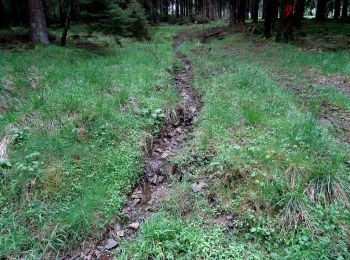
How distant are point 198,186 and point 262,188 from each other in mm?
979

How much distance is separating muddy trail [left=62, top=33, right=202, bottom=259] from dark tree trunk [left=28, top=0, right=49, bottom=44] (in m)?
7.42

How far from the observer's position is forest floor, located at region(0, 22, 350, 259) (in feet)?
11.1

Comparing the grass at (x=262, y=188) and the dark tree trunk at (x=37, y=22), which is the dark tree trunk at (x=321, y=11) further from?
the grass at (x=262, y=188)

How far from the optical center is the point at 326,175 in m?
3.67

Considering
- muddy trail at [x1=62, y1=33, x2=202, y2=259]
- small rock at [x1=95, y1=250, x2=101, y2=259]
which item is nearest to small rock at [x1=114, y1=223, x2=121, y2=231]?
muddy trail at [x1=62, y1=33, x2=202, y2=259]

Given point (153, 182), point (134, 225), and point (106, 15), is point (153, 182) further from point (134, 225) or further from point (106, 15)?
point (106, 15)

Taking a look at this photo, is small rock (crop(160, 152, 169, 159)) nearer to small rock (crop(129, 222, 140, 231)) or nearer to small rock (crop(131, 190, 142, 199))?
small rock (crop(131, 190, 142, 199))

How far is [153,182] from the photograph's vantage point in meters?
4.81

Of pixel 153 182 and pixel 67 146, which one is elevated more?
pixel 67 146

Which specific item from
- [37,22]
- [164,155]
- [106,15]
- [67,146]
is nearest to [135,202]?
[164,155]

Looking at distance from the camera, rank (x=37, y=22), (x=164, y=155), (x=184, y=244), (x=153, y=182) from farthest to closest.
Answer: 1. (x=37, y=22)
2. (x=164, y=155)
3. (x=153, y=182)
4. (x=184, y=244)

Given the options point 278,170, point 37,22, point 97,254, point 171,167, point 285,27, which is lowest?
point 97,254

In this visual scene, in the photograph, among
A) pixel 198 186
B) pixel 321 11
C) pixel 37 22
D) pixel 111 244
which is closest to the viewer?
pixel 111 244

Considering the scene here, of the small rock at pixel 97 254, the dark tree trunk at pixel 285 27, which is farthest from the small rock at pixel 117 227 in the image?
the dark tree trunk at pixel 285 27
